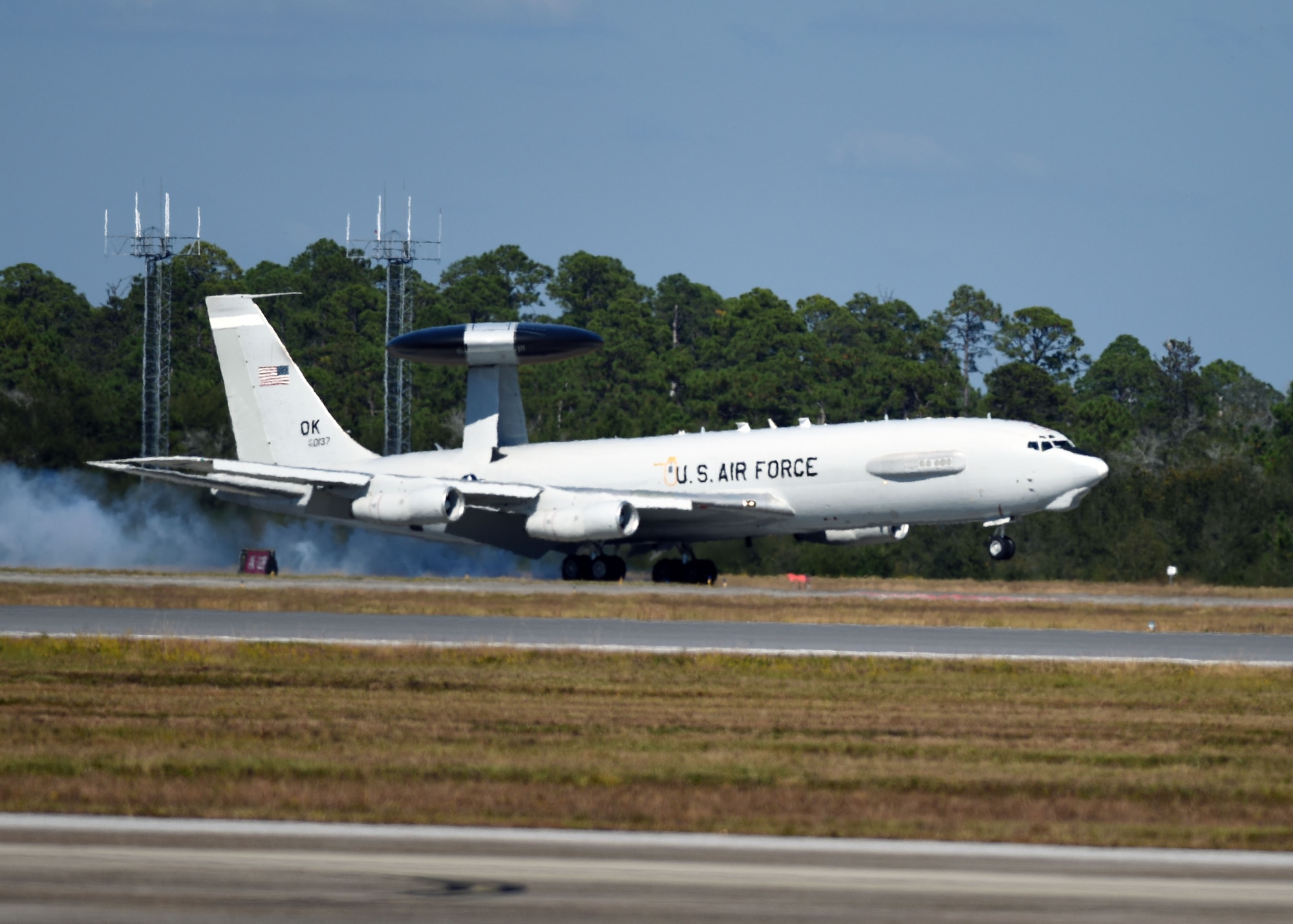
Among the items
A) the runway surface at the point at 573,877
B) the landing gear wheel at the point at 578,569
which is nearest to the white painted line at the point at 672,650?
the runway surface at the point at 573,877

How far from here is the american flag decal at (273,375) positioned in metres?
56.8

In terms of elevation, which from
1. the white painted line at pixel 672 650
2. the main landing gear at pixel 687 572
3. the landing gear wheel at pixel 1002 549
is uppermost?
the landing gear wheel at pixel 1002 549

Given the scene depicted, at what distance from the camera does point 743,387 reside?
103188 mm

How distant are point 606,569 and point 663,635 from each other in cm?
2134

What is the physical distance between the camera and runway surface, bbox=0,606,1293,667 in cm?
2516

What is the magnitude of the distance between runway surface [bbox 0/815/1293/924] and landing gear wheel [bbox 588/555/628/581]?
3784 cm

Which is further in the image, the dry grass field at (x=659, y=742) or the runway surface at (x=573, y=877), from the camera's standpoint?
the dry grass field at (x=659, y=742)

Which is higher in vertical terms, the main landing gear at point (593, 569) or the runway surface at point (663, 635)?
the main landing gear at point (593, 569)

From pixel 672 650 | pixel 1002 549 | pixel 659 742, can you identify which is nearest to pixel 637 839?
pixel 659 742

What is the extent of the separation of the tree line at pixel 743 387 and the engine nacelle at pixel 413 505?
8.20m

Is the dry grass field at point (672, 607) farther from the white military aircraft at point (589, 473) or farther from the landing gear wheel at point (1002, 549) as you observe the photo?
the white military aircraft at point (589, 473)

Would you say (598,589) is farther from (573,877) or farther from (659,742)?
(573,877)

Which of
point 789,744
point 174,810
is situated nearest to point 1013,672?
point 789,744

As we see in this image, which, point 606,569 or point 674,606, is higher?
point 606,569
